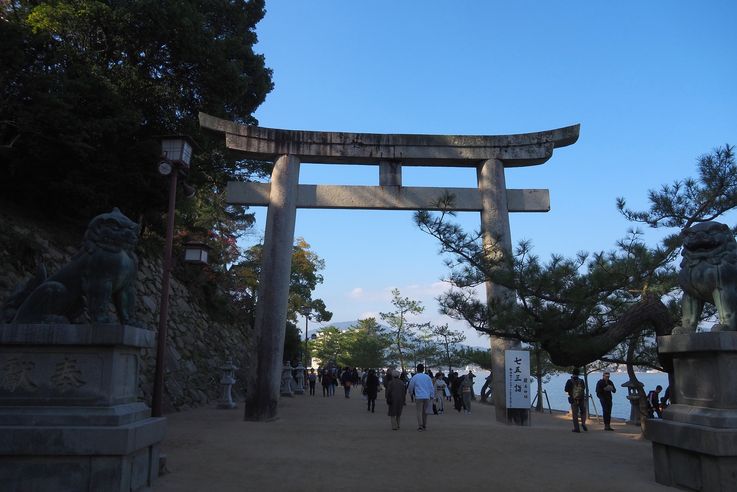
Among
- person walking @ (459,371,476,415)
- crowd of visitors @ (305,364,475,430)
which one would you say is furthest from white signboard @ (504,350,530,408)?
person walking @ (459,371,476,415)

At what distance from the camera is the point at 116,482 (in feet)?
16.1

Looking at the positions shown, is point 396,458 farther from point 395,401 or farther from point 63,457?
point 63,457

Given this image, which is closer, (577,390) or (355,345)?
(577,390)

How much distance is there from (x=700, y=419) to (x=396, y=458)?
13.3 feet

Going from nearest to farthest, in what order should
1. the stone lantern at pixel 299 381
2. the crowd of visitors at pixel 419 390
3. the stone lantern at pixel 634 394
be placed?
the stone lantern at pixel 634 394
the crowd of visitors at pixel 419 390
the stone lantern at pixel 299 381

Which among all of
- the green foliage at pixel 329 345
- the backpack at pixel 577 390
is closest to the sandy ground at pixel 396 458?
the backpack at pixel 577 390

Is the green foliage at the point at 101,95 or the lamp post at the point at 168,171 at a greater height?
the green foliage at the point at 101,95

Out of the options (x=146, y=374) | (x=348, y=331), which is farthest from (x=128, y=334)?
(x=348, y=331)

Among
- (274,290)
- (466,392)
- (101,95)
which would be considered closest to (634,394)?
(466,392)

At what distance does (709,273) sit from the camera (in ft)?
18.9

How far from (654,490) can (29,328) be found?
6.84 meters

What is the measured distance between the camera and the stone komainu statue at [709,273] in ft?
18.5

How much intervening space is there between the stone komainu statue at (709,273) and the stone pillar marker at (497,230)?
18.5 feet

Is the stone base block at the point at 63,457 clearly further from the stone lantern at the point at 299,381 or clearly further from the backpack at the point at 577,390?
the stone lantern at the point at 299,381
